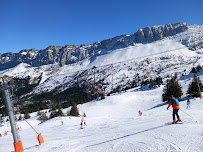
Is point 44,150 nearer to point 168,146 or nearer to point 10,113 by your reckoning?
point 10,113

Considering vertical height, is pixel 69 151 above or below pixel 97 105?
above

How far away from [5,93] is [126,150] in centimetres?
957

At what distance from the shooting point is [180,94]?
4297 centimetres

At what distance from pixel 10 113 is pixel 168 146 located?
1050 centimetres

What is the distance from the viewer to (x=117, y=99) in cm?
7119

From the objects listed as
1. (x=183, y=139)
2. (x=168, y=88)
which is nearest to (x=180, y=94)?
(x=168, y=88)

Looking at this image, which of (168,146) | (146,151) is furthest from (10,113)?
(168,146)

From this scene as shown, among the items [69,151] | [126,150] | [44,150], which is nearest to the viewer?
[126,150]

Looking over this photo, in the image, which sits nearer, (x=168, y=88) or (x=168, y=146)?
(x=168, y=146)

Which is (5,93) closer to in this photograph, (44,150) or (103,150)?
(44,150)

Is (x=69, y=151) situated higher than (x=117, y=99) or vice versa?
(x=69, y=151)

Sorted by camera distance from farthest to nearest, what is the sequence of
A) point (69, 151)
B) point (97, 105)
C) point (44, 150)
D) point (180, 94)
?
1. point (97, 105)
2. point (180, 94)
3. point (44, 150)
4. point (69, 151)

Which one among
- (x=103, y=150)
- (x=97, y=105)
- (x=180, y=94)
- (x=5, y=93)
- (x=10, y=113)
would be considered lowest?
(x=97, y=105)

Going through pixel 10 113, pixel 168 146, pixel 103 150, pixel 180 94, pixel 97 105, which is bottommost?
pixel 97 105
